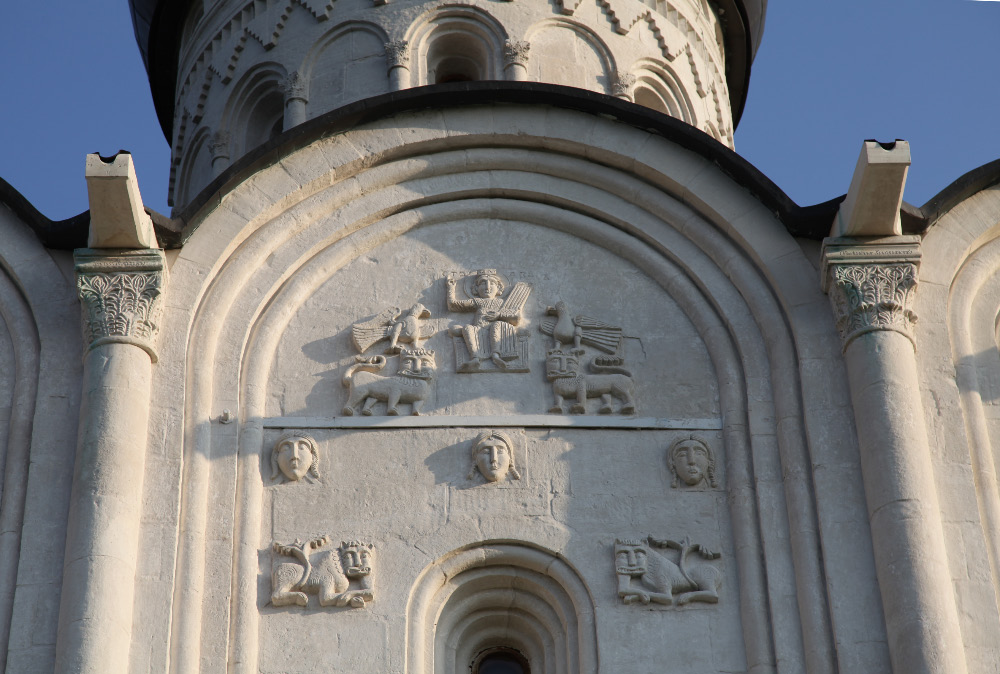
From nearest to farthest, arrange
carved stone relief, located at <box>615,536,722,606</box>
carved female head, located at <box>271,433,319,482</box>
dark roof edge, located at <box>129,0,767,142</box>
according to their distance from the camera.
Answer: carved stone relief, located at <box>615,536,722,606</box> < carved female head, located at <box>271,433,319,482</box> < dark roof edge, located at <box>129,0,767,142</box>

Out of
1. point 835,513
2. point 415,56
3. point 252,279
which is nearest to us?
point 835,513

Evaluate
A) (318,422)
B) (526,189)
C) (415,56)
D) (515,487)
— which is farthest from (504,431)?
(415,56)

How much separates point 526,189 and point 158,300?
3.18 meters

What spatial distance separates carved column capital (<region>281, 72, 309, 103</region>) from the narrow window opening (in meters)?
6.96

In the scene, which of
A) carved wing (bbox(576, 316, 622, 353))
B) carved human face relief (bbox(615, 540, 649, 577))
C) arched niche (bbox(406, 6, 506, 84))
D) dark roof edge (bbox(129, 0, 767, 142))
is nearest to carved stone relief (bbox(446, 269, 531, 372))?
carved wing (bbox(576, 316, 622, 353))

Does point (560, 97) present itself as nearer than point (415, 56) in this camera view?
Yes

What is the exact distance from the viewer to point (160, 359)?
1271 cm

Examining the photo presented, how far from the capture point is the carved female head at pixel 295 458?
12453 mm

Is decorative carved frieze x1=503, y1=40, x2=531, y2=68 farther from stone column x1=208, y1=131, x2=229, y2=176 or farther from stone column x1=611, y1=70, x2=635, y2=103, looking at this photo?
stone column x1=208, y1=131, x2=229, y2=176

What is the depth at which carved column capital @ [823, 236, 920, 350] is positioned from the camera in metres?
12.8

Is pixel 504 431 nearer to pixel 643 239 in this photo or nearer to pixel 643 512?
pixel 643 512

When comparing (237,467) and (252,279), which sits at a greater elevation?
(252,279)

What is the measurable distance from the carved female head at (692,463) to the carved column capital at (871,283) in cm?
133

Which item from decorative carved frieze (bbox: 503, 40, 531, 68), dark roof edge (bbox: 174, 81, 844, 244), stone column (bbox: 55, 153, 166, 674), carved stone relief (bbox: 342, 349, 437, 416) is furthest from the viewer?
decorative carved frieze (bbox: 503, 40, 531, 68)
